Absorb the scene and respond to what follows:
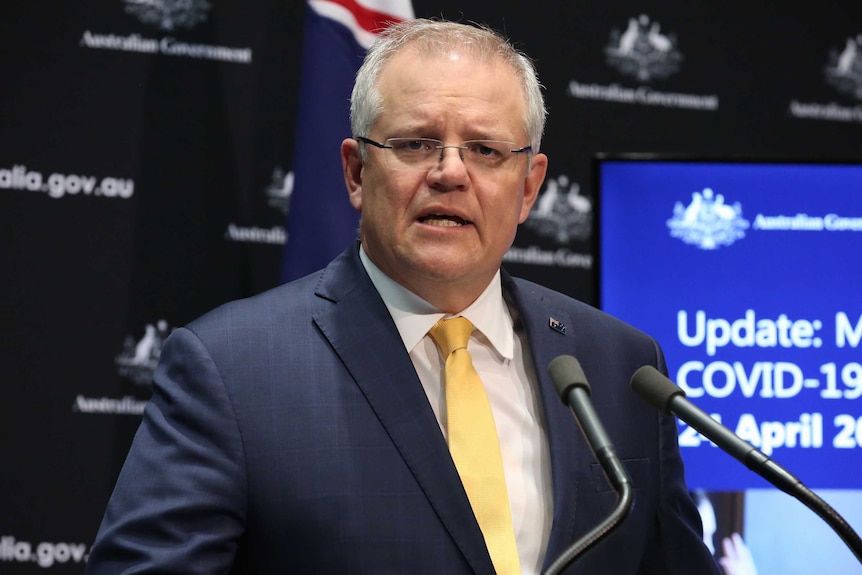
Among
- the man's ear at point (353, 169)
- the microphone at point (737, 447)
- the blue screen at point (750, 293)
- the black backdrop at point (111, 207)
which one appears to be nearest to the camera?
the microphone at point (737, 447)

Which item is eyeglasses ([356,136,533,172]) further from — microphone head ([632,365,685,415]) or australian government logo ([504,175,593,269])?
australian government logo ([504,175,593,269])

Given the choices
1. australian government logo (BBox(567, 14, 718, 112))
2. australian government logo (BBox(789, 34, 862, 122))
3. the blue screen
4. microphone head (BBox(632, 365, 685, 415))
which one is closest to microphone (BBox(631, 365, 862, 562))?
microphone head (BBox(632, 365, 685, 415))

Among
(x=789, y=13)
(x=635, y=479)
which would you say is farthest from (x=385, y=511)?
(x=789, y=13)

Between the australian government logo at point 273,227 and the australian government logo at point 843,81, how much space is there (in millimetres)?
2261

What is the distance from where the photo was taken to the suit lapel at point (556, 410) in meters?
1.98

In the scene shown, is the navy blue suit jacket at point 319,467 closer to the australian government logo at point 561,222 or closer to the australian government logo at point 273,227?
the australian government logo at point 273,227

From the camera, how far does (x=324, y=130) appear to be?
11.5 feet

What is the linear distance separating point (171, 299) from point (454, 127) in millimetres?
2248

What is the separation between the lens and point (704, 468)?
144 inches

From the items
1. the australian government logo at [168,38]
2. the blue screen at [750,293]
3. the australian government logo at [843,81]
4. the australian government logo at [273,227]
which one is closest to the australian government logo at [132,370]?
the australian government logo at [273,227]

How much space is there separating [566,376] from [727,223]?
2431 millimetres

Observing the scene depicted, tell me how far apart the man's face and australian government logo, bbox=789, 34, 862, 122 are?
2.95m

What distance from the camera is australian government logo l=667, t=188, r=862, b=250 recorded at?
3758 millimetres

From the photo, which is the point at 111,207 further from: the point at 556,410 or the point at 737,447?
the point at 737,447
